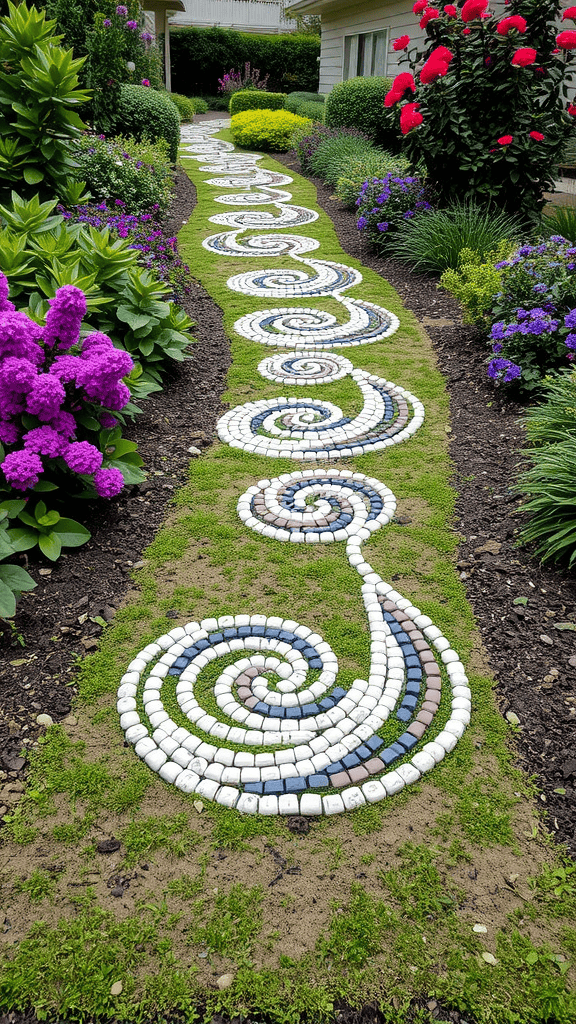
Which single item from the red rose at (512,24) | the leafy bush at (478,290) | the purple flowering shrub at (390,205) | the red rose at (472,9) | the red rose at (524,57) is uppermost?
the red rose at (472,9)

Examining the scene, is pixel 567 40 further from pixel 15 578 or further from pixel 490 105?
pixel 15 578

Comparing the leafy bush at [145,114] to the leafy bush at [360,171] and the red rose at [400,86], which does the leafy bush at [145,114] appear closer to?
the leafy bush at [360,171]

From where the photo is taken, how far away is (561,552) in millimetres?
3217

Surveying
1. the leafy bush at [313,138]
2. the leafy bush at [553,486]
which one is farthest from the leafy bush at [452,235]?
the leafy bush at [313,138]

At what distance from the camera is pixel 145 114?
11.7 meters

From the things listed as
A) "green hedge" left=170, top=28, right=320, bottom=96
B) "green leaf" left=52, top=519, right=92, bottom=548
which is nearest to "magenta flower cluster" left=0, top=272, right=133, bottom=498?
"green leaf" left=52, top=519, right=92, bottom=548

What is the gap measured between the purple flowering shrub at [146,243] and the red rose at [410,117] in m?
2.84

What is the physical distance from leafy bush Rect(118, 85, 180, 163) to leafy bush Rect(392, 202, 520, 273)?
6394 mm

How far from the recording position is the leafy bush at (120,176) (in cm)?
748

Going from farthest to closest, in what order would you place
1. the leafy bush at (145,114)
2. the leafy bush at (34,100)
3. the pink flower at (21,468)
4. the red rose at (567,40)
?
the leafy bush at (145,114) → the red rose at (567,40) → the leafy bush at (34,100) → the pink flower at (21,468)

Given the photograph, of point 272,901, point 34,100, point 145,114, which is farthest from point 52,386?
point 145,114

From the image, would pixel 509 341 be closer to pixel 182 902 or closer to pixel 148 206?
pixel 182 902

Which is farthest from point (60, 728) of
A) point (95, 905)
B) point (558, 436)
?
point (558, 436)

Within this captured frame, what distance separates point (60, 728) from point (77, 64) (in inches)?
179
